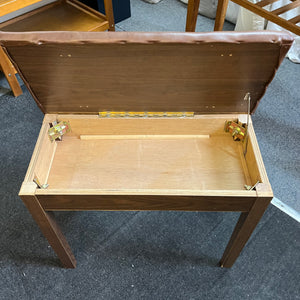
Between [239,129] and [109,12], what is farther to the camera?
[109,12]

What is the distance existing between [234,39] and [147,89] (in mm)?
272

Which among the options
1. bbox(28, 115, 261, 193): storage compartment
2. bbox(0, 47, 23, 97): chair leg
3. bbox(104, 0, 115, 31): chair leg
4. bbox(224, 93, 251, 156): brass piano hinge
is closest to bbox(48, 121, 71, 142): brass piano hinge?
bbox(28, 115, 261, 193): storage compartment

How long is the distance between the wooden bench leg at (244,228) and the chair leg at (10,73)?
1400 millimetres

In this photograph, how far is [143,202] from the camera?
2.55 feet

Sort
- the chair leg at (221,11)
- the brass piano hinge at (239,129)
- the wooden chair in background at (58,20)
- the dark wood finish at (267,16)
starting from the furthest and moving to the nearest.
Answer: the wooden chair in background at (58,20), the chair leg at (221,11), the dark wood finish at (267,16), the brass piano hinge at (239,129)

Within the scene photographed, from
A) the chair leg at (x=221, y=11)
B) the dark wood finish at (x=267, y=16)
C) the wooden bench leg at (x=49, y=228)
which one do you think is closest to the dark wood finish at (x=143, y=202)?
the wooden bench leg at (x=49, y=228)

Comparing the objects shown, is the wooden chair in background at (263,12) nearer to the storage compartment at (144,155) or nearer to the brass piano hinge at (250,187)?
the storage compartment at (144,155)

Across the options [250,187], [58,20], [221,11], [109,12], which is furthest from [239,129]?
[58,20]

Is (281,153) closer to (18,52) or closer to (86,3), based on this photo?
(18,52)

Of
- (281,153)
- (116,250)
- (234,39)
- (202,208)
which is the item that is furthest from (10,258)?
(281,153)

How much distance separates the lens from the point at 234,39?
650 millimetres

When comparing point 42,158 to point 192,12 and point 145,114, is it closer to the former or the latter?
point 145,114

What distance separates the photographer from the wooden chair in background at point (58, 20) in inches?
67.6

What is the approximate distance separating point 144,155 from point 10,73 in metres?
1.09
